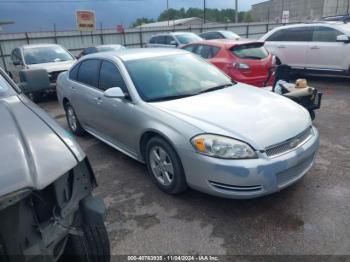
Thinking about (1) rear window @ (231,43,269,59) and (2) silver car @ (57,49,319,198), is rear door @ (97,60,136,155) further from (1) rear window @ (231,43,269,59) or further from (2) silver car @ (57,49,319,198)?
(1) rear window @ (231,43,269,59)

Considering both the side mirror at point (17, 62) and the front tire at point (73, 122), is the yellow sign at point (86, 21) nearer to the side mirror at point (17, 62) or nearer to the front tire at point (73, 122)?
the side mirror at point (17, 62)

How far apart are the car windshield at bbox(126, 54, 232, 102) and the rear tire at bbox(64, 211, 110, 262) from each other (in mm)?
1867

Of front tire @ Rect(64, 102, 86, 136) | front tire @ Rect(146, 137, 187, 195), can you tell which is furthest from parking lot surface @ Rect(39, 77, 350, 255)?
front tire @ Rect(64, 102, 86, 136)

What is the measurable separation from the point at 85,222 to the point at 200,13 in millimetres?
98304

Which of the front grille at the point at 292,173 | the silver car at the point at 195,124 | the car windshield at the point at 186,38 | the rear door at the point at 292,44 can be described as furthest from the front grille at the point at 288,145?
the car windshield at the point at 186,38

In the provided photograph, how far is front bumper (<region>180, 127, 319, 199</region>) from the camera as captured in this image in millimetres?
2727

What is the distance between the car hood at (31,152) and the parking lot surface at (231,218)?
1.20 m

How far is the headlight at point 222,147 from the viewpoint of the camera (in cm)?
277

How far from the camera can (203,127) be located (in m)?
2.94

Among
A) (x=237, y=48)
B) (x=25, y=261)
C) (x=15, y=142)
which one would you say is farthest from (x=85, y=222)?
(x=237, y=48)

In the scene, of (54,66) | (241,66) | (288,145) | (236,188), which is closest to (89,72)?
(236,188)

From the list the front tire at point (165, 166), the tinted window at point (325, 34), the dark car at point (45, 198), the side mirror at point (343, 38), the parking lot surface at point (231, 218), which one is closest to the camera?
the dark car at point (45, 198)

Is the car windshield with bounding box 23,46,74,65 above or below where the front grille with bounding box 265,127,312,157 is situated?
above

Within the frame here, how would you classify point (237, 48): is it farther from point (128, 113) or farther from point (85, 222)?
point (85, 222)
